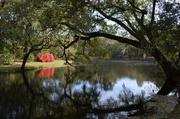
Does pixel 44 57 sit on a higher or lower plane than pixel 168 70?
lower

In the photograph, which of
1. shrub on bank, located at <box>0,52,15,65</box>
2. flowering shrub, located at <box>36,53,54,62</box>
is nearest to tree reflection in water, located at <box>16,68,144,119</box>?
shrub on bank, located at <box>0,52,15,65</box>

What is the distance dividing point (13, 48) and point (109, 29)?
17464 mm

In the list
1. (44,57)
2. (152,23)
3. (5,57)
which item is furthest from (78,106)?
(44,57)

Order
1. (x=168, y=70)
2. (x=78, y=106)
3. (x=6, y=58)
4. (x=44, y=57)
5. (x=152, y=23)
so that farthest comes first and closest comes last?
(x=44, y=57) < (x=6, y=58) < (x=168, y=70) < (x=152, y=23) < (x=78, y=106)

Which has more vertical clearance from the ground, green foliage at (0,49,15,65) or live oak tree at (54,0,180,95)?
live oak tree at (54,0,180,95)

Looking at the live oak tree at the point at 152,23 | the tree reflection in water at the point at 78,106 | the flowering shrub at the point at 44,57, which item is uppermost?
the live oak tree at the point at 152,23

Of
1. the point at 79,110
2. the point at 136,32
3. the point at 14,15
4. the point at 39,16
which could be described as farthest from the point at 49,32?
the point at 79,110

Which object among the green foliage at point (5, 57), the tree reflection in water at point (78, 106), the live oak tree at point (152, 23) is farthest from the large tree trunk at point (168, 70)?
the green foliage at point (5, 57)

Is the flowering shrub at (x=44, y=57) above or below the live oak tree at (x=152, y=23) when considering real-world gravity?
below

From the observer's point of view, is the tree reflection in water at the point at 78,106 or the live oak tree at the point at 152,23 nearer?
the tree reflection in water at the point at 78,106

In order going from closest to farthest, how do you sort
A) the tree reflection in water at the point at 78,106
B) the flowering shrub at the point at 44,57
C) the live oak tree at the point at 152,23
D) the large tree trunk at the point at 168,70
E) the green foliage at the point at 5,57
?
the tree reflection in water at the point at 78,106, the live oak tree at the point at 152,23, the large tree trunk at the point at 168,70, the green foliage at the point at 5,57, the flowering shrub at the point at 44,57

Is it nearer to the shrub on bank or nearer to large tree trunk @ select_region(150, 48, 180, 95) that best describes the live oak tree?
large tree trunk @ select_region(150, 48, 180, 95)

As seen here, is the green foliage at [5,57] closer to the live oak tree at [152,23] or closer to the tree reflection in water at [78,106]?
the live oak tree at [152,23]

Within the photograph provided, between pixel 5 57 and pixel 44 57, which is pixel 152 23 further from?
pixel 44 57
